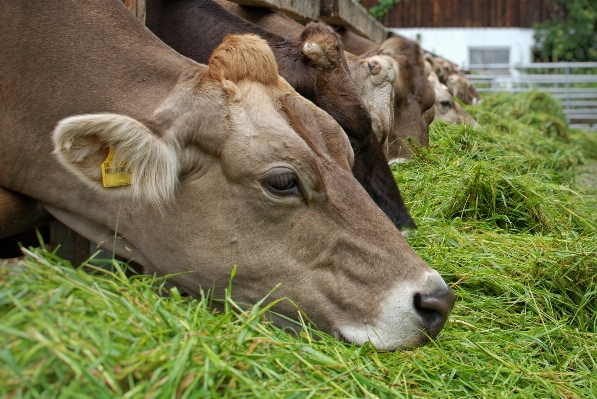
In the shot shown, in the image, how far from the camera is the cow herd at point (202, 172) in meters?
2.95

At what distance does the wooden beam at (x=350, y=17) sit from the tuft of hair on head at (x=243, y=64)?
416 centimetres

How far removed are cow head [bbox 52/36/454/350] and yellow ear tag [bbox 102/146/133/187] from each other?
26mm

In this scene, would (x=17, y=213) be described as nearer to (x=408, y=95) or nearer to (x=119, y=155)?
(x=119, y=155)

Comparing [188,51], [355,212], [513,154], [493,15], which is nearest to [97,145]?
[355,212]

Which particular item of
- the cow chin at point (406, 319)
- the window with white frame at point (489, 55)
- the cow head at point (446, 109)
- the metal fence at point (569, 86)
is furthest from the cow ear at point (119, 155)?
the window with white frame at point (489, 55)

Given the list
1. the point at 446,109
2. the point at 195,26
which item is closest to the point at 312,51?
the point at 195,26

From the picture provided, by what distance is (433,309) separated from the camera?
9.53ft

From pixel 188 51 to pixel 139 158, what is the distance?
2.11m

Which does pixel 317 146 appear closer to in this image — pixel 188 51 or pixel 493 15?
pixel 188 51

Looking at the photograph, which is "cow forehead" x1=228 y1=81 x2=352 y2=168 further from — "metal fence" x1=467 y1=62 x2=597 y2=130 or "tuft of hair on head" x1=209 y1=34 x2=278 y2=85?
"metal fence" x1=467 y1=62 x2=597 y2=130

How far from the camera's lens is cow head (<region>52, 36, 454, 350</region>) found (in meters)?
2.91

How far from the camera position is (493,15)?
95.6 feet

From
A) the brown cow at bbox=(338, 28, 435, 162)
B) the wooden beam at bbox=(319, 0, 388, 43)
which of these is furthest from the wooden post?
the wooden beam at bbox=(319, 0, 388, 43)

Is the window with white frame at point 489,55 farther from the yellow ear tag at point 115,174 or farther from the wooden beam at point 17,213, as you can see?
the yellow ear tag at point 115,174
